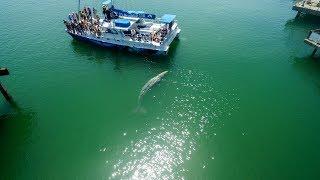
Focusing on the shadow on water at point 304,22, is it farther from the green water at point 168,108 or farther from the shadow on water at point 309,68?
the shadow on water at point 309,68

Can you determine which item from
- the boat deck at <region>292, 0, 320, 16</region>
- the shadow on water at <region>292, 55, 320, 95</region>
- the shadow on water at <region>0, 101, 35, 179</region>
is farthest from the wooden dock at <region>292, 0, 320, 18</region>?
the shadow on water at <region>0, 101, 35, 179</region>

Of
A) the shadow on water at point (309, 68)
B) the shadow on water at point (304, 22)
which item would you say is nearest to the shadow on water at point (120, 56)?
the shadow on water at point (309, 68)

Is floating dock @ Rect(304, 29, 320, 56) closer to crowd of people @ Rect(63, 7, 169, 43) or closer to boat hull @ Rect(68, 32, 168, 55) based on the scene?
crowd of people @ Rect(63, 7, 169, 43)

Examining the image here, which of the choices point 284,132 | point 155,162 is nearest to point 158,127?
point 155,162

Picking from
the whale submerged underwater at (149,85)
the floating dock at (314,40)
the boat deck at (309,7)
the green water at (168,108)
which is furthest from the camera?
the boat deck at (309,7)

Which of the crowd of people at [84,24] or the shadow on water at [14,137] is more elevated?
the crowd of people at [84,24]

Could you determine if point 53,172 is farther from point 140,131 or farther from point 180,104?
point 180,104
